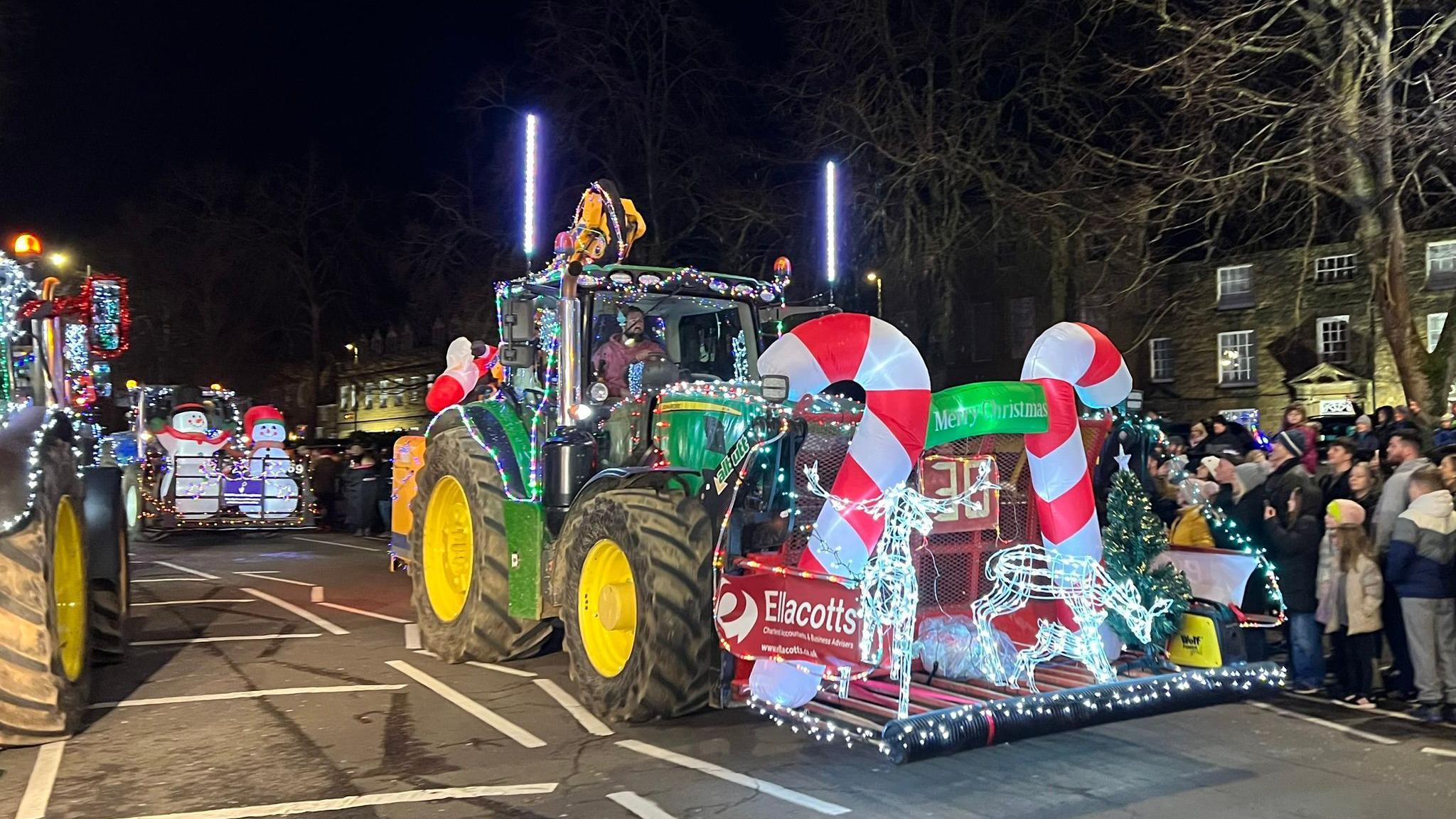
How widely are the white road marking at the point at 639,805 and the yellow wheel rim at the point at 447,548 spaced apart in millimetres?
4060

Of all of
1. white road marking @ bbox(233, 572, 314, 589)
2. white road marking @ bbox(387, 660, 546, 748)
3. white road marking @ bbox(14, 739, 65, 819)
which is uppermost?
white road marking @ bbox(233, 572, 314, 589)

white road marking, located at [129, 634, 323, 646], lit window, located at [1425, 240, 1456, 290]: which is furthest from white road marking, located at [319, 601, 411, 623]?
lit window, located at [1425, 240, 1456, 290]

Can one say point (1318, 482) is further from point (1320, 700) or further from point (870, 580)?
point (870, 580)

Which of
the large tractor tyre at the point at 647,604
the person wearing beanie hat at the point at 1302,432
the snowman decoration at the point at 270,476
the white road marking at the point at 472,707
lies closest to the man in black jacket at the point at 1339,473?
the person wearing beanie hat at the point at 1302,432

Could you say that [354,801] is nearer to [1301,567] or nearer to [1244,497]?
[1301,567]

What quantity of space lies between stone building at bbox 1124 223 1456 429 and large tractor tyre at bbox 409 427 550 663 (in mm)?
24672

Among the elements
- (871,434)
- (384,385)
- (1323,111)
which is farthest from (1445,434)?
(384,385)

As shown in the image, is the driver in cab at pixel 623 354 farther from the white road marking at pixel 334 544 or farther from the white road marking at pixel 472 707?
the white road marking at pixel 334 544

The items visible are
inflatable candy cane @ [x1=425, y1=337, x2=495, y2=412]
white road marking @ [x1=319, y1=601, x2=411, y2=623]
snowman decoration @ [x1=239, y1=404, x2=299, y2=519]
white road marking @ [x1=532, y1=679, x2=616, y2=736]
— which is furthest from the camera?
snowman decoration @ [x1=239, y1=404, x2=299, y2=519]

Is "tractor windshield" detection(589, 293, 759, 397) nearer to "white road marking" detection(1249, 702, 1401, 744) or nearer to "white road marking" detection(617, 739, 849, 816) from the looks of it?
"white road marking" detection(617, 739, 849, 816)

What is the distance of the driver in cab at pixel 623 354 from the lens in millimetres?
8344

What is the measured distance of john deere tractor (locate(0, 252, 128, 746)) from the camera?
6387 millimetres

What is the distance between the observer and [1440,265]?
29.9m

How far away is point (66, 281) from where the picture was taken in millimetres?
8812
